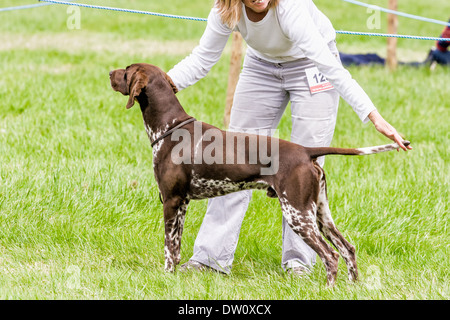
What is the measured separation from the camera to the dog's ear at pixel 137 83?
4.12 meters

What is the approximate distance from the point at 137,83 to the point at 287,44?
38.2 inches

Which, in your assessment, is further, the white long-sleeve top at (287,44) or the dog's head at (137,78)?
the dog's head at (137,78)

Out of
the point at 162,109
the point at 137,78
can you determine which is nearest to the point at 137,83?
the point at 137,78

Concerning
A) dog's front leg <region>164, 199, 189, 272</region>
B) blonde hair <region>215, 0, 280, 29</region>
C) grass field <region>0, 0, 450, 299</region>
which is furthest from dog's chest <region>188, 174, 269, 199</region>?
blonde hair <region>215, 0, 280, 29</region>

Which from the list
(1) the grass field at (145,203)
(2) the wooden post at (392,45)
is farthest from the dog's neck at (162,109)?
(2) the wooden post at (392,45)

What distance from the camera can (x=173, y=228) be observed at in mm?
4363

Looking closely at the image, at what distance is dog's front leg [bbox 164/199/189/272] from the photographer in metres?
4.29

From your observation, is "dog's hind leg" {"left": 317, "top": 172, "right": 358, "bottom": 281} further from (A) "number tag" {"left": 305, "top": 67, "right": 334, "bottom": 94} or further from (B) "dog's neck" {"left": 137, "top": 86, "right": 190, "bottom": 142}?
(B) "dog's neck" {"left": 137, "top": 86, "right": 190, "bottom": 142}

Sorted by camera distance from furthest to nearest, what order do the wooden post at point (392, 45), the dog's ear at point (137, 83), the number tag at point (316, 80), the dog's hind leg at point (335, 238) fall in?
the wooden post at point (392, 45), the number tag at point (316, 80), the dog's hind leg at point (335, 238), the dog's ear at point (137, 83)

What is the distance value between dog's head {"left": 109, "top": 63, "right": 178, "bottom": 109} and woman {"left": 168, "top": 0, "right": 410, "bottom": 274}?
248 mm

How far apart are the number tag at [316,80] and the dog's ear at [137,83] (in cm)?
107

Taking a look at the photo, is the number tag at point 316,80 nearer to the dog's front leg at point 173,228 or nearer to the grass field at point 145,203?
the dog's front leg at point 173,228

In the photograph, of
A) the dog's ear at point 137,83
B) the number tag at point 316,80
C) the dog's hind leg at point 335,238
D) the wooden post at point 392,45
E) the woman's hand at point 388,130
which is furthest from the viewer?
the wooden post at point 392,45

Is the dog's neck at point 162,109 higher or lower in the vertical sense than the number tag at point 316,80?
lower
